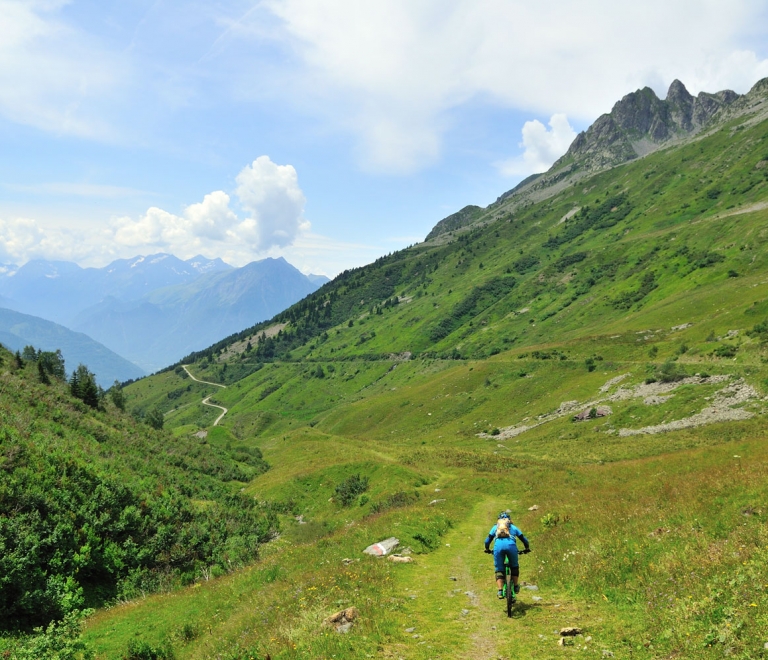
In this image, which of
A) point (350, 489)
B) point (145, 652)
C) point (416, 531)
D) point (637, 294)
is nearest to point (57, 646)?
point (145, 652)

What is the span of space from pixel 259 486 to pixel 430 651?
40.5 metres

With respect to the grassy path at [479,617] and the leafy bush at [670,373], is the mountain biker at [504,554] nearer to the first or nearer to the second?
the grassy path at [479,617]

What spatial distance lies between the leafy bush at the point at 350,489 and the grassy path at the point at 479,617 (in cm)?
1943

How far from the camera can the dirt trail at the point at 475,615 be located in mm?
10086

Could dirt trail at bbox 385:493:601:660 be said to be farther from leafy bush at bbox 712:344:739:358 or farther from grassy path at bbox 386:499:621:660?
leafy bush at bbox 712:344:739:358

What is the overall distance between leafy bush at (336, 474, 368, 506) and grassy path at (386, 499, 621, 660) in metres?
19.4

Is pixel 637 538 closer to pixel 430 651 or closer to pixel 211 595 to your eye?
Answer: pixel 430 651

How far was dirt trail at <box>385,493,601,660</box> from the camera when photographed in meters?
10.1

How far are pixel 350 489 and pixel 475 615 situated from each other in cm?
2715

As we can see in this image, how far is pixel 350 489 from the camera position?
38156mm

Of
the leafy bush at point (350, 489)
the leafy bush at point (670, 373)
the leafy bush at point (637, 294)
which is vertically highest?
the leafy bush at point (637, 294)

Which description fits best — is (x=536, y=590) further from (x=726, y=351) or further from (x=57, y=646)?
(x=726, y=351)

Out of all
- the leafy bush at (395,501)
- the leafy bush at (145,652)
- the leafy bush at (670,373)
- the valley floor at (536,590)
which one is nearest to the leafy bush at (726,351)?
the leafy bush at (670,373)

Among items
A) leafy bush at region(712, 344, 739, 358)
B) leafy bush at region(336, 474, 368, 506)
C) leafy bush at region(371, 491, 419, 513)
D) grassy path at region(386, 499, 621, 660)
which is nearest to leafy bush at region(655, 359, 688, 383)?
leafy bush at region(712, 344, 739, 358)
